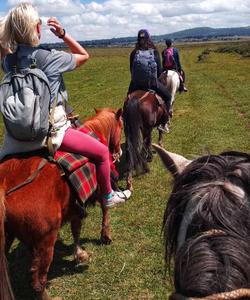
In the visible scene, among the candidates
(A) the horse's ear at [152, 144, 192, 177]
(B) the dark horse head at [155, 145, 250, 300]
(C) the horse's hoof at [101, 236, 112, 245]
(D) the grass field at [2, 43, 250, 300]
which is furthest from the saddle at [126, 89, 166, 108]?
(B) the dark horse head at [155, 145, 250, 300]

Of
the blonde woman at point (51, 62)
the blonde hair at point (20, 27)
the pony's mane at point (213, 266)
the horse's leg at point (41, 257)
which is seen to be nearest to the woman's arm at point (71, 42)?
the blonde woman at point (51, 62)

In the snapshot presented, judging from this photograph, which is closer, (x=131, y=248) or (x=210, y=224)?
(x=210, y=224)

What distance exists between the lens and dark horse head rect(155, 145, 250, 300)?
1.54 m

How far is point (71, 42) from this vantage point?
4.33 metres

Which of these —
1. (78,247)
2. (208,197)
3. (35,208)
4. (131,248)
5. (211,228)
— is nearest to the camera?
(211,228)

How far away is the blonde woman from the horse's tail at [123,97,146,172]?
3032mm

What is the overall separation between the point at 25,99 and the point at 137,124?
434 cm

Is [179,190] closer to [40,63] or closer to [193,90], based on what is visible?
[40,63]

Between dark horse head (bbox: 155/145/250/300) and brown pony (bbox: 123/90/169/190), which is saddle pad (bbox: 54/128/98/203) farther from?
brown pony (bbox: 123/90/169/190)

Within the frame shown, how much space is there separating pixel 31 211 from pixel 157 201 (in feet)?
12.1

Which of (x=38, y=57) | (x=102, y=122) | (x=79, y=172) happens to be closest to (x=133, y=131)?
(x=102, y=122)

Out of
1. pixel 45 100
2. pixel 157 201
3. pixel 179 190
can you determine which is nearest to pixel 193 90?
pixel 157 201

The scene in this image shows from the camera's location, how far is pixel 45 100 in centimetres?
371

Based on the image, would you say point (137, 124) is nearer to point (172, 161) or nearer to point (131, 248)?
point (131, 248)
